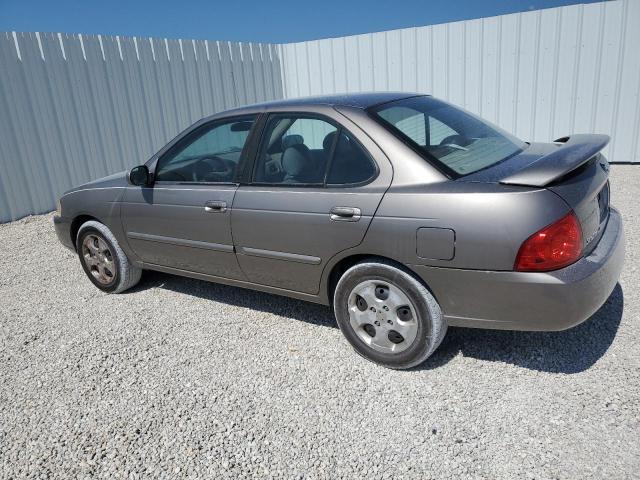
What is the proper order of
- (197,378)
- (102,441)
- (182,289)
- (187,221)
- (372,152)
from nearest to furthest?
1. (102,441)
2. (372,152)
3. (197,378)
4. (187,221)
5. (182,289)

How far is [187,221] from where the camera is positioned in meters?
3.76

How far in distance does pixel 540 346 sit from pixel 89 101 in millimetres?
7632

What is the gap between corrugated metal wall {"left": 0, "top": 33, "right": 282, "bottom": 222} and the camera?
24.2 ft

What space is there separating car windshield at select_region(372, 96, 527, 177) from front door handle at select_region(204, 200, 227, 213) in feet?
4.05

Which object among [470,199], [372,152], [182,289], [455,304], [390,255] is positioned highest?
[372,152]

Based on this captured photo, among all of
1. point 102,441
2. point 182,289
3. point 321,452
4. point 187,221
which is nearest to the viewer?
point 321,452

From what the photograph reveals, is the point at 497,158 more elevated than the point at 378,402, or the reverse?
the point at 497,158

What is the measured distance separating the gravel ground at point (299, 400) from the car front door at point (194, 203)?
0.53 meters

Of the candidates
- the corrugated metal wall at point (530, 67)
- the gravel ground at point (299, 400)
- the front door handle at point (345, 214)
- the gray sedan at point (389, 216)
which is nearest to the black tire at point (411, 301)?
the gray sedan at point (389, 216)

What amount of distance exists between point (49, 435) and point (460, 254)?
8.01 ft

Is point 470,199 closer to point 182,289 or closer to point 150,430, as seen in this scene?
point 150,430

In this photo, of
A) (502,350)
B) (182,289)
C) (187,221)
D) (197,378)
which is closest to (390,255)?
(502,350)

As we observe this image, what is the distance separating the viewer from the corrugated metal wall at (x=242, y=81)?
7.56 metres

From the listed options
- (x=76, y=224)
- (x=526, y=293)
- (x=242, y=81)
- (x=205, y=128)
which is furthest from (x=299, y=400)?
(x=242, y=81)
